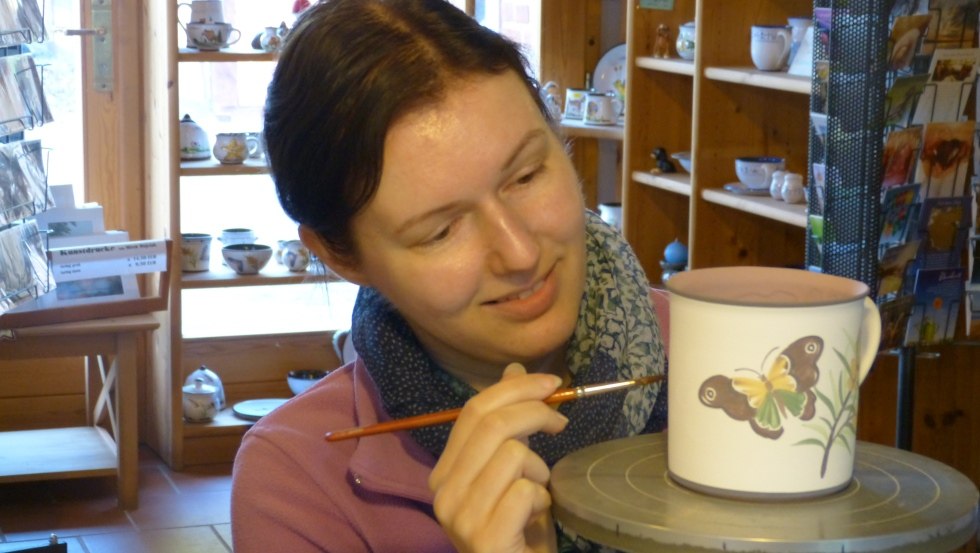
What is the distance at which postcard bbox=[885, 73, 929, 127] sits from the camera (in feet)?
7.47

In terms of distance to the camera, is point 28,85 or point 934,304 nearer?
point 28,85

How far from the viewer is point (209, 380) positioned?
4113 millimetres

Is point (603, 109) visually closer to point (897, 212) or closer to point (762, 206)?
point (762, 206)

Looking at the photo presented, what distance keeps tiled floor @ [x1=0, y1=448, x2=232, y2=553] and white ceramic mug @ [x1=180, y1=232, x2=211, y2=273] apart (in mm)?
612

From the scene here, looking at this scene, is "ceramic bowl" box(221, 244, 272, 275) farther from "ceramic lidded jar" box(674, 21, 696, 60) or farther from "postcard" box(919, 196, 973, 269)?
"postcard" box(919, 196, 973, 269)

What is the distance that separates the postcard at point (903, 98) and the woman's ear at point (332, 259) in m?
1.28

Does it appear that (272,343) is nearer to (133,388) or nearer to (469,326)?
(133,388)

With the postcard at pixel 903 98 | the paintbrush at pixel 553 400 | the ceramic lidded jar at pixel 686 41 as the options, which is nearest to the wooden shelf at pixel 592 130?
the ceramic lidded jar at pixel 686 41

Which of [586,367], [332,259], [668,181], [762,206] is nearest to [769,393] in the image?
[586,367]

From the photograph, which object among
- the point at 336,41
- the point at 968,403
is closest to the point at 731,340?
the point at 336,41

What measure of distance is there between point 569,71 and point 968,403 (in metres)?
2.03

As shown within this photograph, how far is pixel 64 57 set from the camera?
415 centimetres

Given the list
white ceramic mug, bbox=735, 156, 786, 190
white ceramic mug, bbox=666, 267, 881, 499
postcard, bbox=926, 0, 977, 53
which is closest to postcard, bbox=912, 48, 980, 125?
postcard, bbox=926, 0, 977, 53

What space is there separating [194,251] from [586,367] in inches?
117
